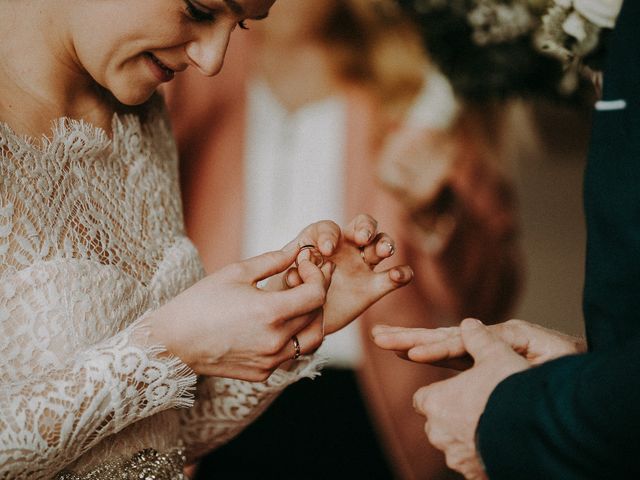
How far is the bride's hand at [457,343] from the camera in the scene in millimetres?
1008

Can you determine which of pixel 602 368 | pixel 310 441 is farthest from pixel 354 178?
pixel 602 368

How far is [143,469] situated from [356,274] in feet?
1.60

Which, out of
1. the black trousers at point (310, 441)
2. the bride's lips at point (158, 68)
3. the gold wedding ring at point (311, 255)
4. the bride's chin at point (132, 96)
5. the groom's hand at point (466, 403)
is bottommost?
the black trousers at point (310, 441)

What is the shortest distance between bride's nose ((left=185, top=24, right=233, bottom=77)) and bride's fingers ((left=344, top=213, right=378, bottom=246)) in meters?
0.35

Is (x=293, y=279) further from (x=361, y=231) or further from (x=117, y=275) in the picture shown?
(x=117, y=275)

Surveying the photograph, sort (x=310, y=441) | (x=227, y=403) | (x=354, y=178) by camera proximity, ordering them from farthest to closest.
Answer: (x=354, y=178) → (x=310, y=441) → (x=227, y=403)

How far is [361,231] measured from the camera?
1.17m

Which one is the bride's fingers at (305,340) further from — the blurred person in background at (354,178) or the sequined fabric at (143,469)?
the blurred person in background at (354,178)

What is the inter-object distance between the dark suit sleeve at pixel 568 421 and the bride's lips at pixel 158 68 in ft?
2.42

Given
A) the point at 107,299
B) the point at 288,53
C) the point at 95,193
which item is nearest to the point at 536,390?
the point at 107,299

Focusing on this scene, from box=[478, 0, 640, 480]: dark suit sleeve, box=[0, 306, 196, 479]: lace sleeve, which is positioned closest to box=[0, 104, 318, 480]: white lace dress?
box=[0, 306, 196, 479]: lace sleeve

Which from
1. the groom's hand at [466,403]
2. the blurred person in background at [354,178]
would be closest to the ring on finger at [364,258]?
the groom's hand at [466,403]

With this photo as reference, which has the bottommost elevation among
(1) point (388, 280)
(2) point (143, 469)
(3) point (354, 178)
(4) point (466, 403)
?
(2) point (143, 469)

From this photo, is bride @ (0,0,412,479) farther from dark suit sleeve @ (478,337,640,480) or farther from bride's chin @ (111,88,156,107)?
dark suit sleeve @ (478,337,640,480)
